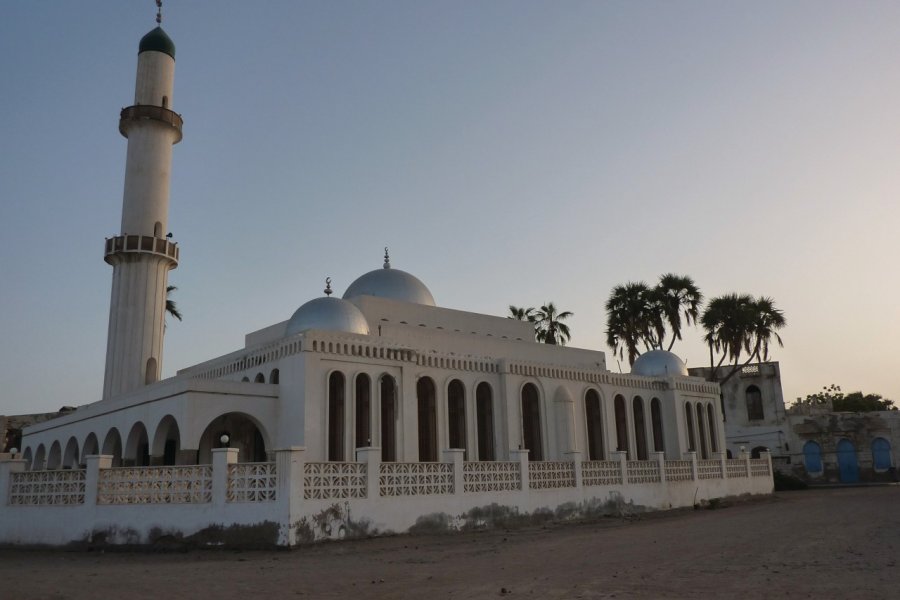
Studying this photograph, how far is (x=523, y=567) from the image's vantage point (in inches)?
380

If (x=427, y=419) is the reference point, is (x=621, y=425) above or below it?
below

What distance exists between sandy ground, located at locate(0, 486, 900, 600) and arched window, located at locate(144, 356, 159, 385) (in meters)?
11.2

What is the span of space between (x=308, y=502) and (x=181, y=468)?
7.90ft

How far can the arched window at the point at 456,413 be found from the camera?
71.5 feet

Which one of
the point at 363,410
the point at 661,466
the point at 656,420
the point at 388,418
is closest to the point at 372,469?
the point at 363,410

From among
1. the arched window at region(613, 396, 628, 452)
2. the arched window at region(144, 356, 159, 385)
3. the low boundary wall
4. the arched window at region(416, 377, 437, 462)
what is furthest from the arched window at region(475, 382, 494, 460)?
the arched window at region(144, 356, 159, 385)

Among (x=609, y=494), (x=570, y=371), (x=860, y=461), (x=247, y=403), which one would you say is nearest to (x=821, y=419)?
(x=860, y=461)

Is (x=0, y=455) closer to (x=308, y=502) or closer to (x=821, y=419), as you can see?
(x=308, y=502)

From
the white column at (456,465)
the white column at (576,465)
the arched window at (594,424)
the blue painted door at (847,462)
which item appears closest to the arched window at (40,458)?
the white column at (456,465)

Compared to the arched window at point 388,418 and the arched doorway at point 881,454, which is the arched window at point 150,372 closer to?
the arched window at point 388,418

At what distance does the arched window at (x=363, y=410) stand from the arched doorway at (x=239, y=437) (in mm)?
2992

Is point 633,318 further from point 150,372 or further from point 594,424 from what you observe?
point 150,372

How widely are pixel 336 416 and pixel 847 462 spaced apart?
1195 inches

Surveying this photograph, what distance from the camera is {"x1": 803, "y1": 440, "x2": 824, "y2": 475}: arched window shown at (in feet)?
124
